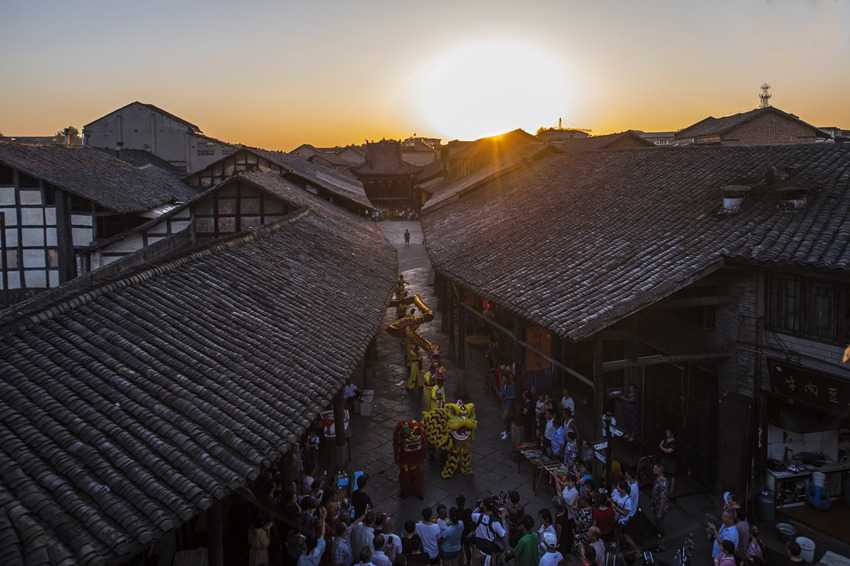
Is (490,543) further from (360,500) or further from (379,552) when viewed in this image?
(360,500)

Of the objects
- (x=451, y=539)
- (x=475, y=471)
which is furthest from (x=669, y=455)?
(x=451, y=539)

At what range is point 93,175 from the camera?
24.6 meters

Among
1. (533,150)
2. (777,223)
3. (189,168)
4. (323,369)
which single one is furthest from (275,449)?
(189,168)

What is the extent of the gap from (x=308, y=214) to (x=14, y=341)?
13902mm

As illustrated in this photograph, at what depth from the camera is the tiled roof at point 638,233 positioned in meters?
10.2

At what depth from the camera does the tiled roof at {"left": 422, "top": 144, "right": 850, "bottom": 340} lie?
10172mm

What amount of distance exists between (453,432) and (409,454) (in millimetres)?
1418

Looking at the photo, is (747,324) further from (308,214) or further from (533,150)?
(533,150)

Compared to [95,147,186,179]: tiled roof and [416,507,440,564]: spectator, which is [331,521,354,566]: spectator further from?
[95,147,186,179]: tiled roof

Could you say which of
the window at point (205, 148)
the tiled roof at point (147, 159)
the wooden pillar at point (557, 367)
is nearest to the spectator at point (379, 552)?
the wooden pillar at point (557, 367)

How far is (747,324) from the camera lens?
1098cm

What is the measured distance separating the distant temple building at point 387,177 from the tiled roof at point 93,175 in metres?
37.4

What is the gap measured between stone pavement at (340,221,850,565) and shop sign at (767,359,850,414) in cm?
→ 231

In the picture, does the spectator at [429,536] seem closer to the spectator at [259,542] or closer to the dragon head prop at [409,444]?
the spectator at [259,542]
